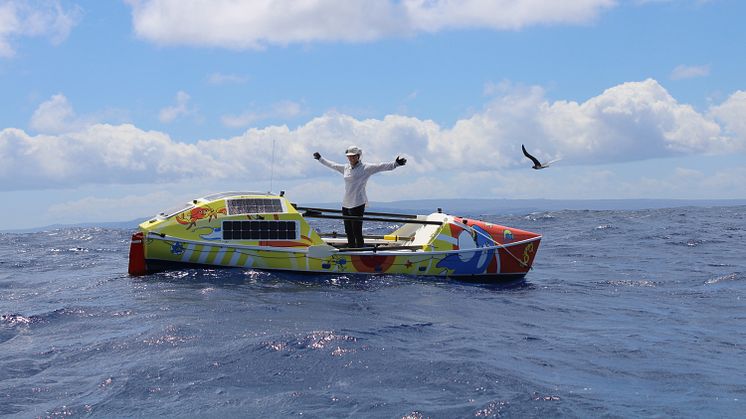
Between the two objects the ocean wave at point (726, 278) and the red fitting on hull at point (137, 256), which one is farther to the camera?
the ocean wave at point (726, 278)

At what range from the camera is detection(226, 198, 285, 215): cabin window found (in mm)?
15414

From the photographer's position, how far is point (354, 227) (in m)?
16.5

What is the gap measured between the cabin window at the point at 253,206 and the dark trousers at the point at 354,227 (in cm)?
→ 167

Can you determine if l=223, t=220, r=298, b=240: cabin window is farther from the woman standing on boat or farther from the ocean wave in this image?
the ocean wave

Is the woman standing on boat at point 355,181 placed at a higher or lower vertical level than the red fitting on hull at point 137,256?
higher

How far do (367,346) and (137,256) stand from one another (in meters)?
7.59

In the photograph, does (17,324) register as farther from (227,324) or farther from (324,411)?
(324,411)

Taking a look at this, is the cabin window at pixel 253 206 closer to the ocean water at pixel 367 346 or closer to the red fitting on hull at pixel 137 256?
the ocean water at pixel 367 346

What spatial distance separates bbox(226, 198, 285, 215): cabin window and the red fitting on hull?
2.00 metres

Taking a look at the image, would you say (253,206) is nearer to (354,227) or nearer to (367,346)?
(354,227)

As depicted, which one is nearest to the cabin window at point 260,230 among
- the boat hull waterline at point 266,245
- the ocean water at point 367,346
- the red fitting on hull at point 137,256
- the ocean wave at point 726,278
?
the boat hull waterline at point 266,245

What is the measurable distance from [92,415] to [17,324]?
5.22 m

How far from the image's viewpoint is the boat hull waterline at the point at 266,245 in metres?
15.1

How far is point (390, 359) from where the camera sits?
29.7 ft
